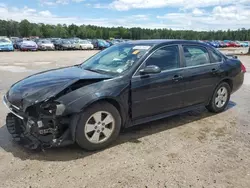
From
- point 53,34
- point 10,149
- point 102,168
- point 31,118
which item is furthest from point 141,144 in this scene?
point 53,34

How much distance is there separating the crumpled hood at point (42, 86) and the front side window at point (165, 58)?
926mm

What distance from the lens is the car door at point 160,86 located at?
168 inches

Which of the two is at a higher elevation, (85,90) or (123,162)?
(85,90)

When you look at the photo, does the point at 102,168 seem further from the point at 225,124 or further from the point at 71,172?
the point at 225,124

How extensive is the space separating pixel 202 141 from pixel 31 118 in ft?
8.63

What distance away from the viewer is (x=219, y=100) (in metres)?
5.83

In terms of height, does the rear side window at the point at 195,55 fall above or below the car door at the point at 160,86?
above

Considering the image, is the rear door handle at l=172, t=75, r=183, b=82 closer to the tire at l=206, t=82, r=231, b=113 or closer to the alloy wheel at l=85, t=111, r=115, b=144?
the tire at l=206, t=82, r=231, b=113

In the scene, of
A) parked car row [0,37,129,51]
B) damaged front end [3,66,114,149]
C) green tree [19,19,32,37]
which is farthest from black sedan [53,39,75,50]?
green tree [19,19,32,37]

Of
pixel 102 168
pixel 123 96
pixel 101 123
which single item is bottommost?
pixel 102 168

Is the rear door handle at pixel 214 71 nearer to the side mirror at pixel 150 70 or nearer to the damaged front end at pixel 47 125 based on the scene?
the side mirror at pixel 150 70

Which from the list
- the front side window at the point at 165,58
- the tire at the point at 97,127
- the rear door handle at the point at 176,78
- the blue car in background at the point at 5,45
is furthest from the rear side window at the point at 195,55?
the blue car in background at the point at 5,45

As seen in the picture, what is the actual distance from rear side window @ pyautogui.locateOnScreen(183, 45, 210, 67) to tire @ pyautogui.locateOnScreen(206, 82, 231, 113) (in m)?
0.69

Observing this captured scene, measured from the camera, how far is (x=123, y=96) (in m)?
4.07
